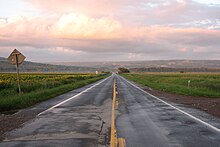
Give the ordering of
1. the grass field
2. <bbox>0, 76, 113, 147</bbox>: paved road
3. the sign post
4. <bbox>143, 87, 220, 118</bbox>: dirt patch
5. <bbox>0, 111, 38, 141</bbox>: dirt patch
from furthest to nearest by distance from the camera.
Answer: the grass field < the sign post < <bbox>143, 87, 220, 118</bbox>: dirt patch < <bbox>0, 111, 38, 141</bbox>: dirt patch < <bbox>0, 76, 113, 147</bbox>: paved road

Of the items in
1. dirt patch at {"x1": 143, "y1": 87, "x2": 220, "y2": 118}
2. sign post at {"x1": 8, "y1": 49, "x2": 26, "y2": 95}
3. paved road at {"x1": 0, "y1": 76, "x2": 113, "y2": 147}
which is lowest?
dirt patch at {"x1": 143, "y1": 87, "x2": 220, "y2": 118}

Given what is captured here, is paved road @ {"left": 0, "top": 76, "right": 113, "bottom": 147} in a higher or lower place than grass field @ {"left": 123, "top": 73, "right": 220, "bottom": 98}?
higher

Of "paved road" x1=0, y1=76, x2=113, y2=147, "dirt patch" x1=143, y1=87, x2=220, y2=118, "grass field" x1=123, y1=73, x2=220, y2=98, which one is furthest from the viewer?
"grass field" x1=123, y1=73, x2=220, y2=98

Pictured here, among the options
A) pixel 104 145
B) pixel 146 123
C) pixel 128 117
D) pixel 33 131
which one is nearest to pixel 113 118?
pixel 128 117

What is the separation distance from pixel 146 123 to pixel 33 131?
13.2 feet

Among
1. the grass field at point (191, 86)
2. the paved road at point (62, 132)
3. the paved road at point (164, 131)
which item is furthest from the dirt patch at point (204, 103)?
the paved road at point (62, 132)

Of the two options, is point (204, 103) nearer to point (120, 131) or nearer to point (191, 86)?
point (120, 131)

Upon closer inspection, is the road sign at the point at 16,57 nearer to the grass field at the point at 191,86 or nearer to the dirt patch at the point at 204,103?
the dirt patch at the point at 204,103

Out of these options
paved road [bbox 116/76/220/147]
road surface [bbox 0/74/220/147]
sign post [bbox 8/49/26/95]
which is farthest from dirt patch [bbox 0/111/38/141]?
Result: sign post [bbox 8/49/26/95]

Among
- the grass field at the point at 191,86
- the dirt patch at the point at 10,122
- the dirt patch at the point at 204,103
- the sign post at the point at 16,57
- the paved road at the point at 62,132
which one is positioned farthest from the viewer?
the grass field at the point at 191,86

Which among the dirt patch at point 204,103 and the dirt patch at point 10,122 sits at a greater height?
the dirt patch at point 10,122

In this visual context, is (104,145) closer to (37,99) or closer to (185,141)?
(185,141)

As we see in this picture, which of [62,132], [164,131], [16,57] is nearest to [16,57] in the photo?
[16,57]

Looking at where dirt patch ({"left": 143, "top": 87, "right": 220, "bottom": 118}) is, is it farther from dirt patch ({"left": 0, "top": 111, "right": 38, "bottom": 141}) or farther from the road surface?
dirt patch ({"left": 0, "top": 111, "right": 38, "bottom": 141})
